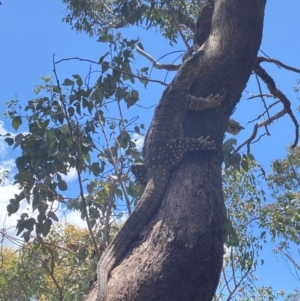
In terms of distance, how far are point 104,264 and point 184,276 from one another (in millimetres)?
411

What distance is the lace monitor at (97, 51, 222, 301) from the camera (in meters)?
2.26

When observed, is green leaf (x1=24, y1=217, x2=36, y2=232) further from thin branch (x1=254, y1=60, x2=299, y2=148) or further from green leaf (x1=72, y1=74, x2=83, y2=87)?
thin branch (x1=254, y1=60, x2=299, y2=148)

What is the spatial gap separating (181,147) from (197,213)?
568 millimetres

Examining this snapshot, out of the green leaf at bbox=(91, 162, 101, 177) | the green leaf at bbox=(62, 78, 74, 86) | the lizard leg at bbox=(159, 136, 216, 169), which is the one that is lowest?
the lizard leg at bbox=(159, 136, 216, 169)

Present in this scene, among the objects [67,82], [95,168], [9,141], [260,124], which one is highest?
[260,124]

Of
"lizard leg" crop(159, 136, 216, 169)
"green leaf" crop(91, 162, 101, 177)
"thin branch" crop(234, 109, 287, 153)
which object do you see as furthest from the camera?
"thin branch" crop(234, 109, 287, 153)

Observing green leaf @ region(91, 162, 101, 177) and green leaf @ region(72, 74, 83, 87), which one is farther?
green leaf @ region(91, 162, 101, 177)

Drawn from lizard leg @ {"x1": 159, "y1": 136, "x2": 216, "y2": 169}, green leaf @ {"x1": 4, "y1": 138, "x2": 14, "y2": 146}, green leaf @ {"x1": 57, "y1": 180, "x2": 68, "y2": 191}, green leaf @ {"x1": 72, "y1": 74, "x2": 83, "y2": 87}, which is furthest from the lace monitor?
green leaf @ {"x1": 4, "y1": 138, "x2": 14, "y2": 146}

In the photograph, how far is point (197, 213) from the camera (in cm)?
215

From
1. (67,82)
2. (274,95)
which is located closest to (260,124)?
(274,95)

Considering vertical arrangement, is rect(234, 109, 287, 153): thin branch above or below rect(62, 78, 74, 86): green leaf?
above

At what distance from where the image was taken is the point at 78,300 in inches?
139

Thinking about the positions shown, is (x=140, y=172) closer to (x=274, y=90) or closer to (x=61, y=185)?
(x=61, y=185)

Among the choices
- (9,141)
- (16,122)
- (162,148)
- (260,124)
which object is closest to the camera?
(162,148)
